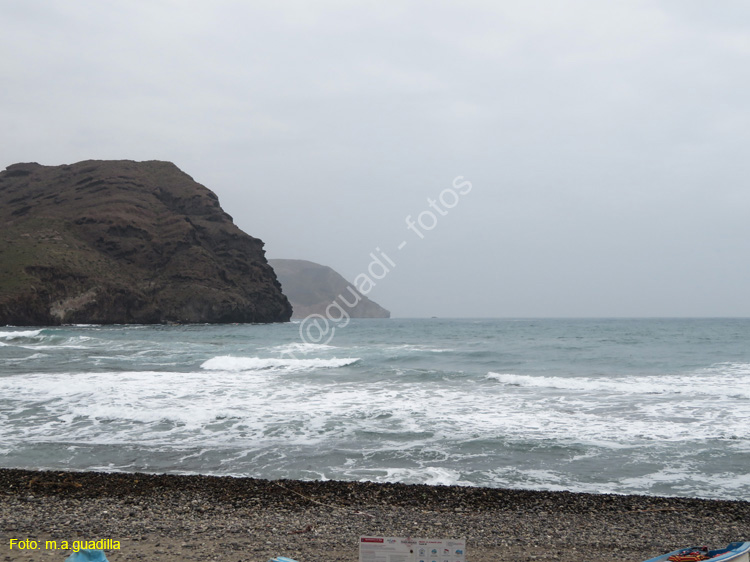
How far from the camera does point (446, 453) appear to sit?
968cm

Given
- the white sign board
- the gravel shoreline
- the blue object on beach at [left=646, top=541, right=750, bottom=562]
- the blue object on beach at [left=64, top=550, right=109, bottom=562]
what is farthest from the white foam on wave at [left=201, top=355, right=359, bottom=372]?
the white sign board

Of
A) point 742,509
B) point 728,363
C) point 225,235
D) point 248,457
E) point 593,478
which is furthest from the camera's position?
point 225,235

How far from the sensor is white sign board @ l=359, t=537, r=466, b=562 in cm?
295

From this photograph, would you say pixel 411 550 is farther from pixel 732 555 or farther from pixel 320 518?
pixel 320 518

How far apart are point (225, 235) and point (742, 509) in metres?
111

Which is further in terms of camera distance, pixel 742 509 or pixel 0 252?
pixel 0 252

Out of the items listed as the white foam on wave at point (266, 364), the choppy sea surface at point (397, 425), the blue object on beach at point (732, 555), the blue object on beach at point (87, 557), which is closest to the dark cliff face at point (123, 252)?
the white foam on wave at point (266, 364)

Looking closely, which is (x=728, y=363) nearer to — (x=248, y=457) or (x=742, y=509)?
(x=742, y=509)

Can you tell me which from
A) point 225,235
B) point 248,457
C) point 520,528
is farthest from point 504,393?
point 225,235

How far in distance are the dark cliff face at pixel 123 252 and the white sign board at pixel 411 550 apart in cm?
8324

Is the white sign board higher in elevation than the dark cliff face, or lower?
lower

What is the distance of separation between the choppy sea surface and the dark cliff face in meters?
62.7

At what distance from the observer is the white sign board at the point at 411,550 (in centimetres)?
A: 295

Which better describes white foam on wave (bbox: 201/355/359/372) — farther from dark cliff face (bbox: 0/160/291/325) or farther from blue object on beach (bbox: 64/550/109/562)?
dark cliff face (bbox: 0/160/291/325)
